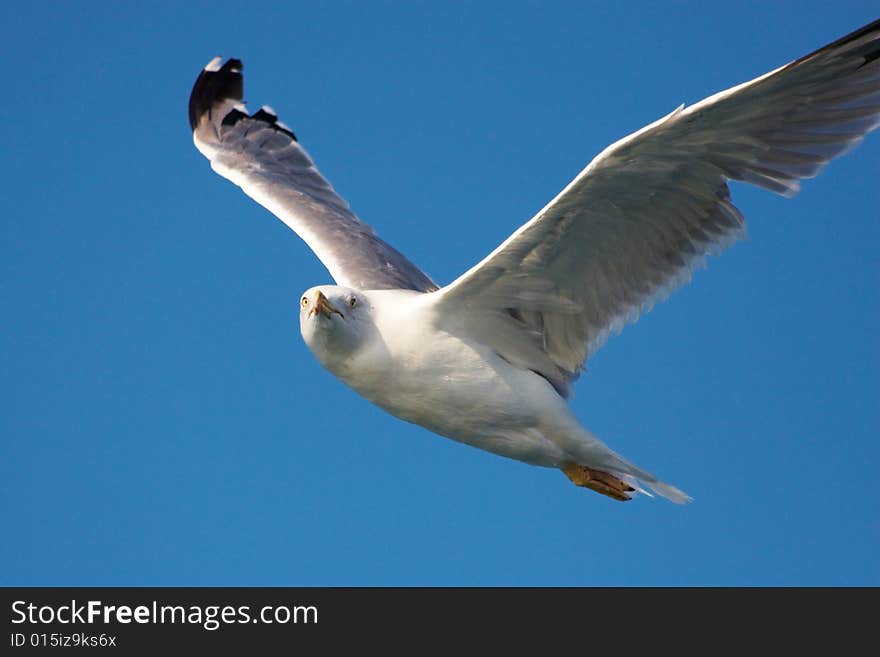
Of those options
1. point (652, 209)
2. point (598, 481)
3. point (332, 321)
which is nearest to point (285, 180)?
point (332, 321)

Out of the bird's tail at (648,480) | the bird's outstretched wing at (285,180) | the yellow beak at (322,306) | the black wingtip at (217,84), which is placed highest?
the black wingtip at (217,84)

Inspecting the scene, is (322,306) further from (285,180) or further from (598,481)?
(285,180)

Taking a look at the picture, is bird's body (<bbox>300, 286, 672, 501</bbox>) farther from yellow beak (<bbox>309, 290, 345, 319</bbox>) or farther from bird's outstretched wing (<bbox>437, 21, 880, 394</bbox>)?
bird's outstretched wing (<bbox>437, 21, 880, 394</bbox>)

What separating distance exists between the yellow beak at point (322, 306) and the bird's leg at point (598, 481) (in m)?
1.67

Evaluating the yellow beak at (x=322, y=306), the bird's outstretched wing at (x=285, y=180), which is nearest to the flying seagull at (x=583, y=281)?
the yellow beak at (x=322, y=306)

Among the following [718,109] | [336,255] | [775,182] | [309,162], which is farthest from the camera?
[309,162]

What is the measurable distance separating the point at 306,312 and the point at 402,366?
1.99 feet

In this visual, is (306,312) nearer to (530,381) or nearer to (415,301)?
(415,301)

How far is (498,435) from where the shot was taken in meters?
7.87

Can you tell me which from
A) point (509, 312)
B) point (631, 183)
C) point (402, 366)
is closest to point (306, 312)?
point (402, 366)

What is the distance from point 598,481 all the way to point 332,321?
6.07 ft

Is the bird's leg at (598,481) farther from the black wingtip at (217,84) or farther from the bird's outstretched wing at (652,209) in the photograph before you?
the black wingtip at (217,84)

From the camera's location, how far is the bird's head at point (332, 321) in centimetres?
746

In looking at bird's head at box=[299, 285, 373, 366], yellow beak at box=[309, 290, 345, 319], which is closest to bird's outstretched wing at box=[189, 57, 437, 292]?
bird's head at box=[299, 285, 373, 366]
